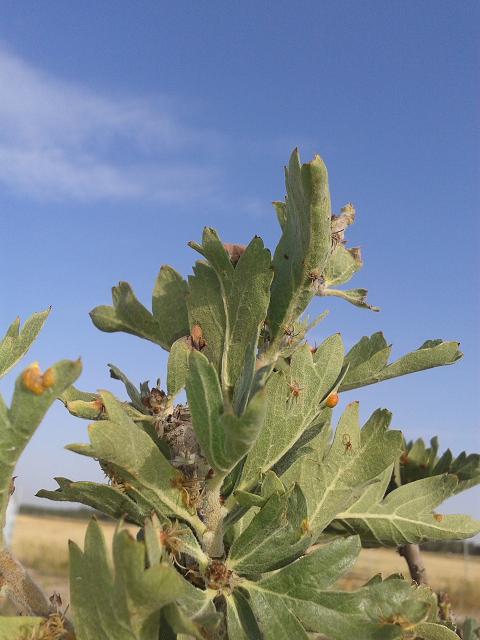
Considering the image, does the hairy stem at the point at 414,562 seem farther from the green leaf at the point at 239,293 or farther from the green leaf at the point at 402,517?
the green leaf at the point at 239,293

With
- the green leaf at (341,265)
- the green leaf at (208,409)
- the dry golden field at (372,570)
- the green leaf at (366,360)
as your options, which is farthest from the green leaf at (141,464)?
the dry golden field at (372,570)

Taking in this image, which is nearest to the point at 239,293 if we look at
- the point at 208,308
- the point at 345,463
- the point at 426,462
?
the point at 208,308

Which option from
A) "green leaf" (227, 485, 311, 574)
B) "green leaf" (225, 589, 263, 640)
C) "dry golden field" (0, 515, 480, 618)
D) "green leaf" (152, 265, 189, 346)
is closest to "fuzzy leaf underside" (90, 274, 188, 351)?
"green leaf" (152, 265, 189, 346)

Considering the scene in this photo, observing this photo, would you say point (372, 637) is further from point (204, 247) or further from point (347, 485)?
point (204, 247)

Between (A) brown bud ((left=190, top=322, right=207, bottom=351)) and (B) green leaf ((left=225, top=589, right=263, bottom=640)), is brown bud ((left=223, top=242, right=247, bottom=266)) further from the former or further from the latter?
(B) green leaf ((left=225, top=589, right=263, bottom=640))

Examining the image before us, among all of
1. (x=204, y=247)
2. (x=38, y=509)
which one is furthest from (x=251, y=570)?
(x=38, y=509)

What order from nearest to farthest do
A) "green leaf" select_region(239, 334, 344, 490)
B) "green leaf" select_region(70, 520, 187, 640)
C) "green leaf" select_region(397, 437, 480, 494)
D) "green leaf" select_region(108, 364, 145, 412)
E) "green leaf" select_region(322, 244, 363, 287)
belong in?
"green leaf" select_region(70, 520, 187, 640) < "green leaf" select_region(239, 334, 344, 490) < "green leaf" select_region(108, 364, 145, 412) < "green leaf" select_region(322, 244, 363, 287) < "green leaf" select_region(397, 437, 480, 494)
